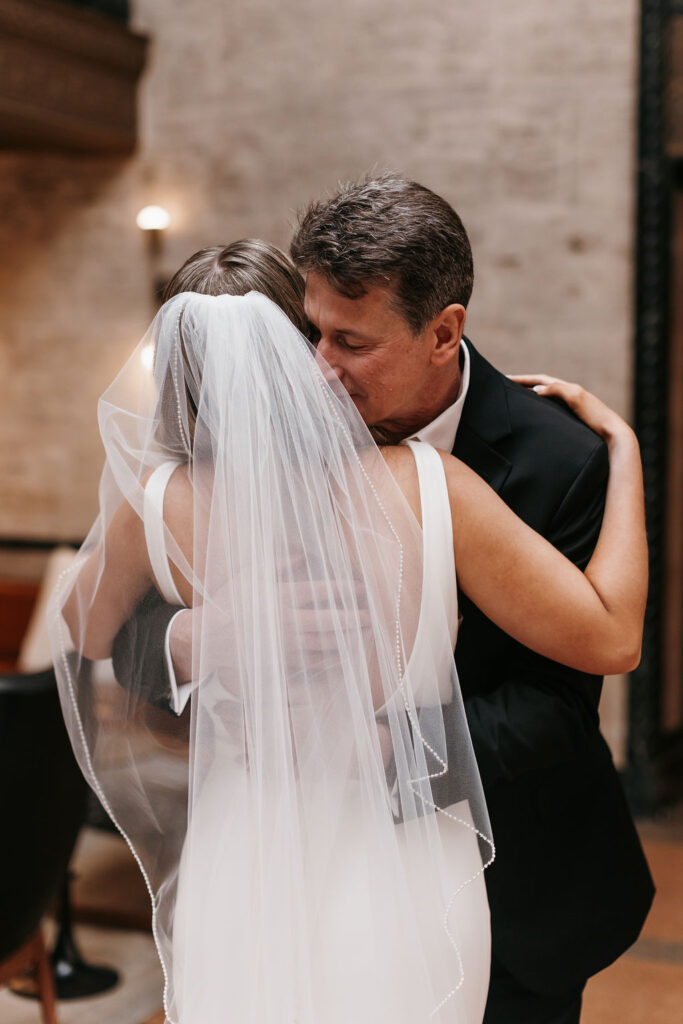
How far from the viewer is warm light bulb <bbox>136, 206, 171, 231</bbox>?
20.0 ft

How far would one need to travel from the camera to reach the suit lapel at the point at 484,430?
5.38ft

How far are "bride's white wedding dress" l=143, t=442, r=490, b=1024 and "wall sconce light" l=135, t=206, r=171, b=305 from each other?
4949mm

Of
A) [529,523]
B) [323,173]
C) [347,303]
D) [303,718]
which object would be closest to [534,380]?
[529,523]

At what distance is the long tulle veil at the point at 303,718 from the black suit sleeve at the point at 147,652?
0.09 m

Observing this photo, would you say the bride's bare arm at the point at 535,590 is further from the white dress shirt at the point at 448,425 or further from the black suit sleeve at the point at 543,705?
the white dress shirt at the point at 448,425

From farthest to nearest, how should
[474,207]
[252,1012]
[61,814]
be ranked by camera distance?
[474,207]
[61,814]
[252,1012]

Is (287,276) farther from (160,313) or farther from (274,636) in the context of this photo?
(274,636)

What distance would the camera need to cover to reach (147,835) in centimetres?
163

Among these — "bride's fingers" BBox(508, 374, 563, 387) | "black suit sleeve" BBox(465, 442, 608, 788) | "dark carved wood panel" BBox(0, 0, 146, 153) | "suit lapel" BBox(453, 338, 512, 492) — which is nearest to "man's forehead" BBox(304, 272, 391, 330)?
"suit lapel" BBox(453, 338, 512, 492)

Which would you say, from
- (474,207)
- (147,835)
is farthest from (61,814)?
(474,207)

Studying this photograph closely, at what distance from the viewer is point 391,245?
1397mm

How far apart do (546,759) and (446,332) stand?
635mm

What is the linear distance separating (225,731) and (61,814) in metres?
1.61

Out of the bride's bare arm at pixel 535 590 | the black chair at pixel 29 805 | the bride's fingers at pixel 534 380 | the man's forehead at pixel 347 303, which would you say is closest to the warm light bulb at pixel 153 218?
the black chair at pixel 29 805
